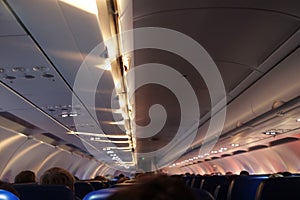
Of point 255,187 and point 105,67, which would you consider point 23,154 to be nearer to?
point 105,67

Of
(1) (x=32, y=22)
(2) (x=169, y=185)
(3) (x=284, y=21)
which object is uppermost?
(3) (x=284, y=21)

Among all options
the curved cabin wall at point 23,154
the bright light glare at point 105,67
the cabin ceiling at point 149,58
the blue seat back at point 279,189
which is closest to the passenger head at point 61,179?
the cabin ceiling at point 149,58

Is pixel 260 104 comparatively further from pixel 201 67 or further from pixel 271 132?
pixel 271 132

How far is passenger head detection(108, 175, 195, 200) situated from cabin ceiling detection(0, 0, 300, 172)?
290cm

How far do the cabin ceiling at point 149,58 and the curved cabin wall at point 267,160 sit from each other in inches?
195

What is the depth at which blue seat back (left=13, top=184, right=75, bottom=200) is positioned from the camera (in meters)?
3.69

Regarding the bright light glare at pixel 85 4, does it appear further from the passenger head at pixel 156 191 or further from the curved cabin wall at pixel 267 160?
the curved cabin wall at pixel 267 160

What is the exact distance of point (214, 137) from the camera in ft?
52.3

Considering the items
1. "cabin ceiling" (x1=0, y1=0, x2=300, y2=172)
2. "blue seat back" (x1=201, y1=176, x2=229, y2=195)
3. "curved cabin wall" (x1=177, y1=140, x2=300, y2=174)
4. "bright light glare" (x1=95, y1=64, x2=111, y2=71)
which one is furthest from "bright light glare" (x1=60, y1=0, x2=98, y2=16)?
"curved cabin wall" (x1=177, y1=140, x2=300, y2=174)

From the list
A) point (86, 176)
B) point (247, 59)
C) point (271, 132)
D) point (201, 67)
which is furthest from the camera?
point (86, 176)

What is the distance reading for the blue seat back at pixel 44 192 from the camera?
3.69 meters

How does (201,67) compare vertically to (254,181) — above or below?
above

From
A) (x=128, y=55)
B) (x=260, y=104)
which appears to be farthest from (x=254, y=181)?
(x=260, y=104)

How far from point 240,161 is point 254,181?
1787cm
